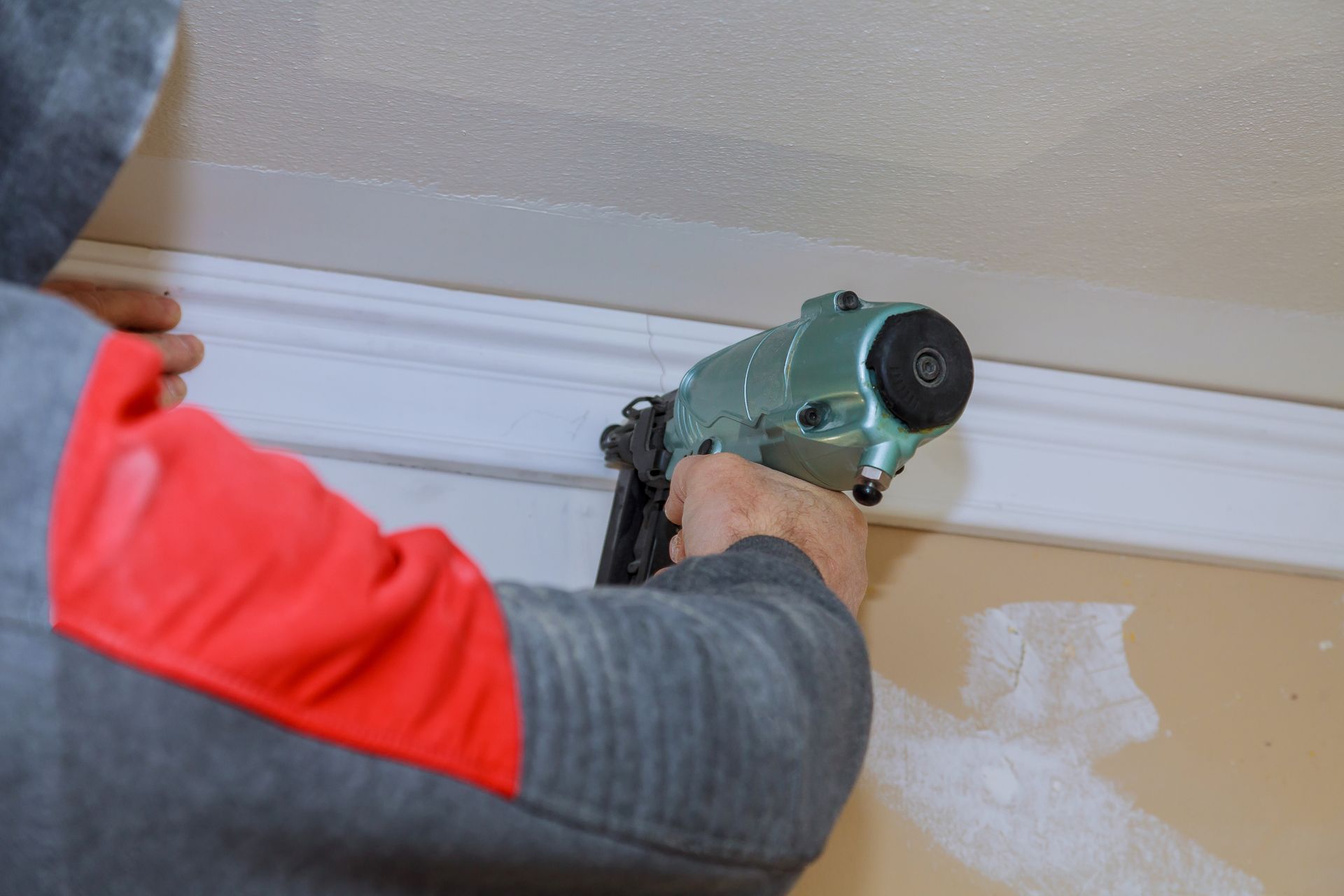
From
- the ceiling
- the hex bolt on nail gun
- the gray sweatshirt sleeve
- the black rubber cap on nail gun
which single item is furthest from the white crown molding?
the gray sweatshirt sleeve

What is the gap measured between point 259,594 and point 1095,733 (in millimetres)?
899

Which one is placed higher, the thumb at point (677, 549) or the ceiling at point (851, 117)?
the ceiling at point (851, 117)

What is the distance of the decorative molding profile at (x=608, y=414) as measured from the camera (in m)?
0.89

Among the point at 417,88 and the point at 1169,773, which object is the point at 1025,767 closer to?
the point at 1169,773

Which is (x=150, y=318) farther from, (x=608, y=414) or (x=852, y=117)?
(x=852, y=117)

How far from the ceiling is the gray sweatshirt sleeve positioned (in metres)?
0.35

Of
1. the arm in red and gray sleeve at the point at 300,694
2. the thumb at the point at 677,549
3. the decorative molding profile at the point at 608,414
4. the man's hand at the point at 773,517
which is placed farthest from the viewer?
the decorative molding profile at the point at 608,414

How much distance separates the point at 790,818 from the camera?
17.7 inches

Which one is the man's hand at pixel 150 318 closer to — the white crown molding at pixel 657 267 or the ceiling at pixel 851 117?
the white crown molding at pixel 657 267

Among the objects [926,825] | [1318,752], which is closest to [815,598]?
[926,825]

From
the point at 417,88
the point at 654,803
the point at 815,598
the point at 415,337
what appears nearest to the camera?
the point at 654,803

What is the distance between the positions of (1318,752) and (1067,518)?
369mm

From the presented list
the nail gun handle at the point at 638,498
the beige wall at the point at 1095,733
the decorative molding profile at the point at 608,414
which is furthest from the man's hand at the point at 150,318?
the beige wall at the point at 1095,733

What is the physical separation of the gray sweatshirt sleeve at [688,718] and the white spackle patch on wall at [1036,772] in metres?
0.49
